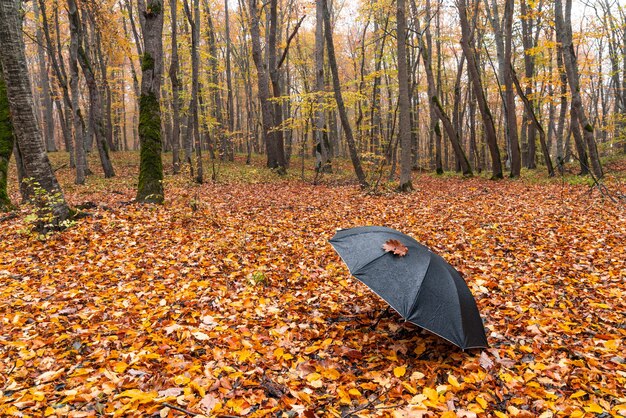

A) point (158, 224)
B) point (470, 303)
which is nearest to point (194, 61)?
point (158, 224)

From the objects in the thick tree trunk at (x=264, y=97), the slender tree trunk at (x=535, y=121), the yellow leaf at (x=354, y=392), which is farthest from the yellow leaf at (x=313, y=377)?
the slender tree trunk at (x=535, y=121)

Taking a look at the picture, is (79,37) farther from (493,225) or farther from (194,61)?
(493,225)

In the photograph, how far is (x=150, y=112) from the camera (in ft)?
27.7

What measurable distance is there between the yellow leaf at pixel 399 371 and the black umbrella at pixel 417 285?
0.62 m

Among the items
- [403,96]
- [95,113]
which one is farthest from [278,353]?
[95,113]

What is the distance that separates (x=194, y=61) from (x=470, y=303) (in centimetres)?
1236

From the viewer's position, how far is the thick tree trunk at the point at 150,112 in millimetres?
8344

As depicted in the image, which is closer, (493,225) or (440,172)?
(493,225)

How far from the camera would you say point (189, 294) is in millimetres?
4730

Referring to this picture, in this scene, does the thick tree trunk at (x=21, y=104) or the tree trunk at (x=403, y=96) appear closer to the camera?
the thick tree trunk at (x=21, y=104)

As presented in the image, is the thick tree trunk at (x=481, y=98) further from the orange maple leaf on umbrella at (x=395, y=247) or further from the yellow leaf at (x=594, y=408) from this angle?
the yellow leaf at (x=594, y=408)

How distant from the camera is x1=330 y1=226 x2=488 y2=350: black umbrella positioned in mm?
3102

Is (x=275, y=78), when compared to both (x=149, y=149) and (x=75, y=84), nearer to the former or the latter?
(x=75, y=84)

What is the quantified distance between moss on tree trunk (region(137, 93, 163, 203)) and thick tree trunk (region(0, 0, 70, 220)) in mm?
2125
